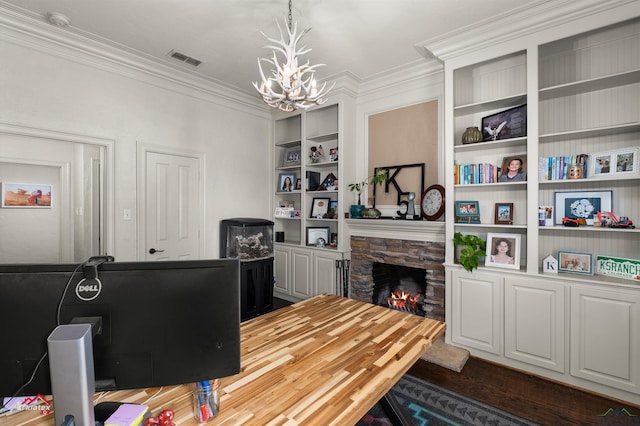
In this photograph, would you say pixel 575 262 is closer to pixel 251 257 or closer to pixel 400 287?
pixel 400 287

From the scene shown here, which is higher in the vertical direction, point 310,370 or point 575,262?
point 575,262

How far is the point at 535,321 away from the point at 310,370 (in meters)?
2.16

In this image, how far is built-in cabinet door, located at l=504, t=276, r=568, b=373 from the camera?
233 cm

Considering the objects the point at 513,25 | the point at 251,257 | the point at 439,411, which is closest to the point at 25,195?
the point at 251,257

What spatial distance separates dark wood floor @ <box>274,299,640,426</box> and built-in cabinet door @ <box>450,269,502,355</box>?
0.20m

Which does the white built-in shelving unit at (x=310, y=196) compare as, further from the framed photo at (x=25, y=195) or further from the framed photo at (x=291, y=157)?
the framed photo at (x=25, y=195)

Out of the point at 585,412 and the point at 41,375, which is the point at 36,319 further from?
the point at 585,412

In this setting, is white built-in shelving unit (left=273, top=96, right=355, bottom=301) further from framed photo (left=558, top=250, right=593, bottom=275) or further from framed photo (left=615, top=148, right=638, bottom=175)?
framed photo (left=615, top=148, right=638, bottom=175)

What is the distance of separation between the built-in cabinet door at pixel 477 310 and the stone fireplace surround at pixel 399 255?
0.22m

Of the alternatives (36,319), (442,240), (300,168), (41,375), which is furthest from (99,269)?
(300,168)

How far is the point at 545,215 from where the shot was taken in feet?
8.29

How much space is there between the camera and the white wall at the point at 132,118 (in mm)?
2551

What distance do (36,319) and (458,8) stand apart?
3.08 meters

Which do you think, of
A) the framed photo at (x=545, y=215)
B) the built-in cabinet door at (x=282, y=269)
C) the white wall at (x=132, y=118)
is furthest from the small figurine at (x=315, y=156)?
the framed photo at (x=545, y=215)
